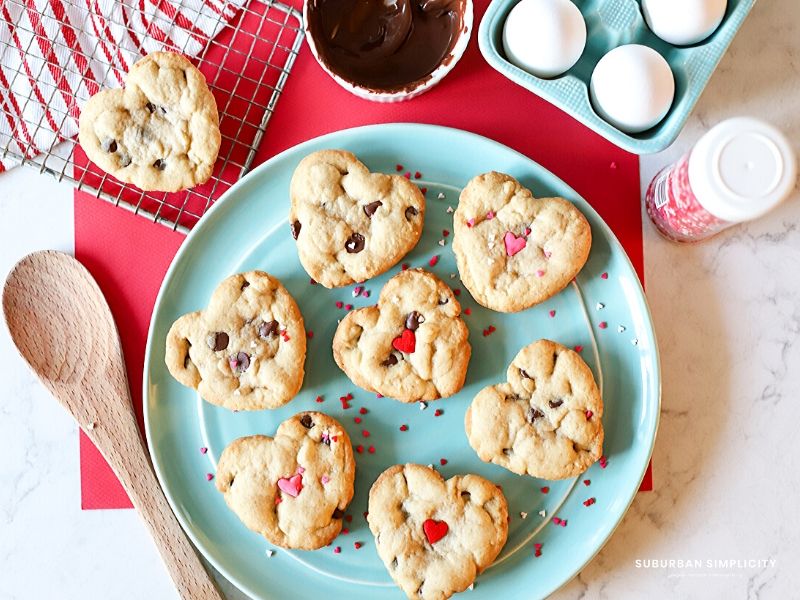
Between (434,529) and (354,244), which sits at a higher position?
(354,244)

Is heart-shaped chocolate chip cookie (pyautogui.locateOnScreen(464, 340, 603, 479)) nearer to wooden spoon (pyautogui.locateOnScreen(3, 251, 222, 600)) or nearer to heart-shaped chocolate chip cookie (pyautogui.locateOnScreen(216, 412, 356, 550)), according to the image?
heart-shaped chocolate chip cookie (pyautogui.locateOnScreen(216, 412, 356, 550))

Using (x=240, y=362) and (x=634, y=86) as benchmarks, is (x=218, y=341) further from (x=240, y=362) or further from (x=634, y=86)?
(x=634, y=86)

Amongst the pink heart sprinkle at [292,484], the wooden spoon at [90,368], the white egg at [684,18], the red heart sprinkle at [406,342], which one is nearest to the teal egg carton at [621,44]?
the white egg at [684,18]

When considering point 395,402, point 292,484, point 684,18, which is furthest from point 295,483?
point 684,18

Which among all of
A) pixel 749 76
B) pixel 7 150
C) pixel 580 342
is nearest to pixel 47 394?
pixel 7 150

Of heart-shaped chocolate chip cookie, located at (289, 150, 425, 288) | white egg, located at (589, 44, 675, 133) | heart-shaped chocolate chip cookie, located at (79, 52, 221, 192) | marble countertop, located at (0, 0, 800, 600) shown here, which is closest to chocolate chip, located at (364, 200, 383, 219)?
heart-shaped chocolate chip cookie, located at (289, 150, 425, 288)

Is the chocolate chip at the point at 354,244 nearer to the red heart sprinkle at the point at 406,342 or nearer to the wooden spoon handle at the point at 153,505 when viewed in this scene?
the red heart sprinkle at the point at 406,342

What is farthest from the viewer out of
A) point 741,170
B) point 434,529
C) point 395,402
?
point 395,402
